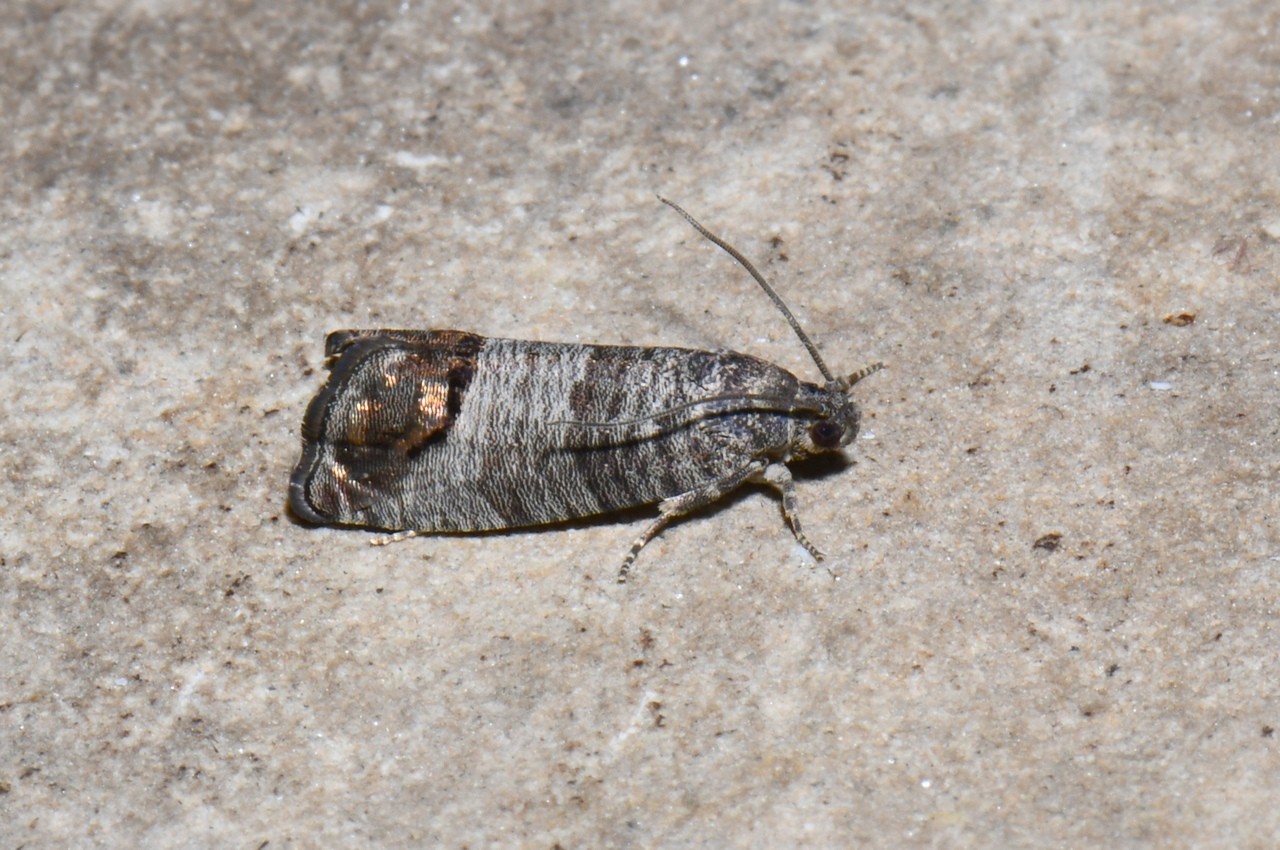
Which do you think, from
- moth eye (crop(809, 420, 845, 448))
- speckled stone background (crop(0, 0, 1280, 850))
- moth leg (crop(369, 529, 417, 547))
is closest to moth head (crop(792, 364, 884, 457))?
moth eye (crop(809, 420, 845, 448))

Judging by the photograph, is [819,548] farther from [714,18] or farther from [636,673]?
[714,18]

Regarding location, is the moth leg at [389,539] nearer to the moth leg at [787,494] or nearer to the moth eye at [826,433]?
the moth leg at [787,494]

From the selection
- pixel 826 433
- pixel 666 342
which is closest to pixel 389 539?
pixel 666 342

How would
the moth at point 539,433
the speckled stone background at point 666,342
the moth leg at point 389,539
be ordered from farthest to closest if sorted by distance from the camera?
the moth leg at point 389,539, the moth at point 539,433, the speckled stone background at point 666,342

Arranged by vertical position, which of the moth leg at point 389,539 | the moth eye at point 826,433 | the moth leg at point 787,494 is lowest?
the moth leg at point 389,539

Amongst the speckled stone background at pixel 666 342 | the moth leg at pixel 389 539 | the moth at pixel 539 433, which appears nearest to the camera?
the speckled stone background at pixel 666 342

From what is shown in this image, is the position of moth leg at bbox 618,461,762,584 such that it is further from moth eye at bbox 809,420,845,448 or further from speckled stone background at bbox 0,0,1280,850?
moth eye at bbox 809,420,845,448

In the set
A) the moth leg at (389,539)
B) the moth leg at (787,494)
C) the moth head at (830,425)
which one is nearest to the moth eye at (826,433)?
the moth head at (830,425)
